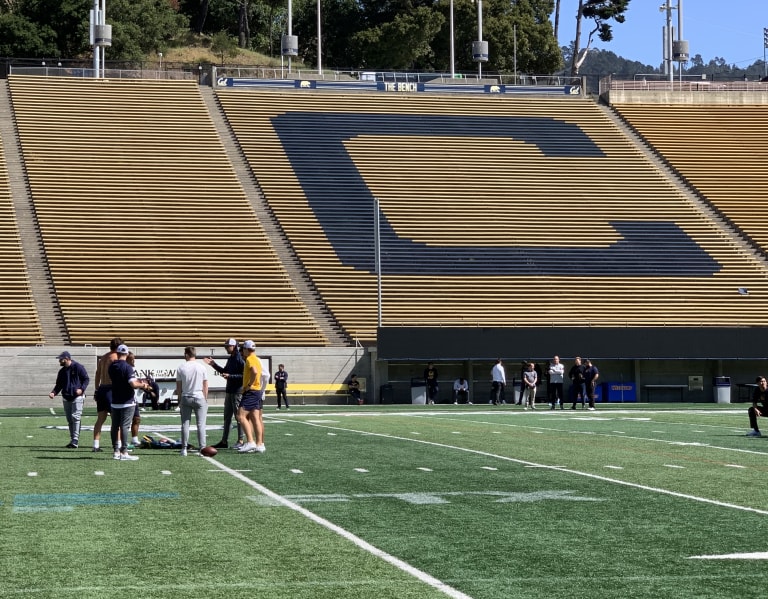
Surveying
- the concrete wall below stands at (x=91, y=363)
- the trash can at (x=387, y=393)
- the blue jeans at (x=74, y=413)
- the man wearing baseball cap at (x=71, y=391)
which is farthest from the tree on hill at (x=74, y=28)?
the blue jeans at (x=74, y=413)

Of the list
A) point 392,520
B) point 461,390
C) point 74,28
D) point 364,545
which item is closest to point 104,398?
point 392,520

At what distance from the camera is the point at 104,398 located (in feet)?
56.1

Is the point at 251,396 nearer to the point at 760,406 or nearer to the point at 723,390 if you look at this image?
the point at 760,406

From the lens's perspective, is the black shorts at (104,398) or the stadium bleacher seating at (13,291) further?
the stadium bleacher seating at (13,291)

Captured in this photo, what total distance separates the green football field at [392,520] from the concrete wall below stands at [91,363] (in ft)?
59.9

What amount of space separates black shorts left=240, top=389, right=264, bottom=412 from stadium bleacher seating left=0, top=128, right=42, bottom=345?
22.5m

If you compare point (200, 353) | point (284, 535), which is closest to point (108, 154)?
point (200, 353)

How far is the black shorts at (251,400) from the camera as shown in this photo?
54.3 ft

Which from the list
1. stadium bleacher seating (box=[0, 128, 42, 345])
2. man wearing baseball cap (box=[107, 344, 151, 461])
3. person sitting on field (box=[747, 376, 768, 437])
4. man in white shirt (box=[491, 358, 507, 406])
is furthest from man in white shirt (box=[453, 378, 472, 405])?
man wearing baseball cap (box=[107, 344, 151, 461])

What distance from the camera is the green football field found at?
7691 mm

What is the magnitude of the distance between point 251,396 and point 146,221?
2935cm

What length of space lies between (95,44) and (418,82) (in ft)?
50.7

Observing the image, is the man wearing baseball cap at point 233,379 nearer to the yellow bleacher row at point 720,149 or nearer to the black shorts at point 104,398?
the black shorts at point 104,398

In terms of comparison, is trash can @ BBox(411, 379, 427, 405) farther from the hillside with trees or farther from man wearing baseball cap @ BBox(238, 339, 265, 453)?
the hillside with trees
